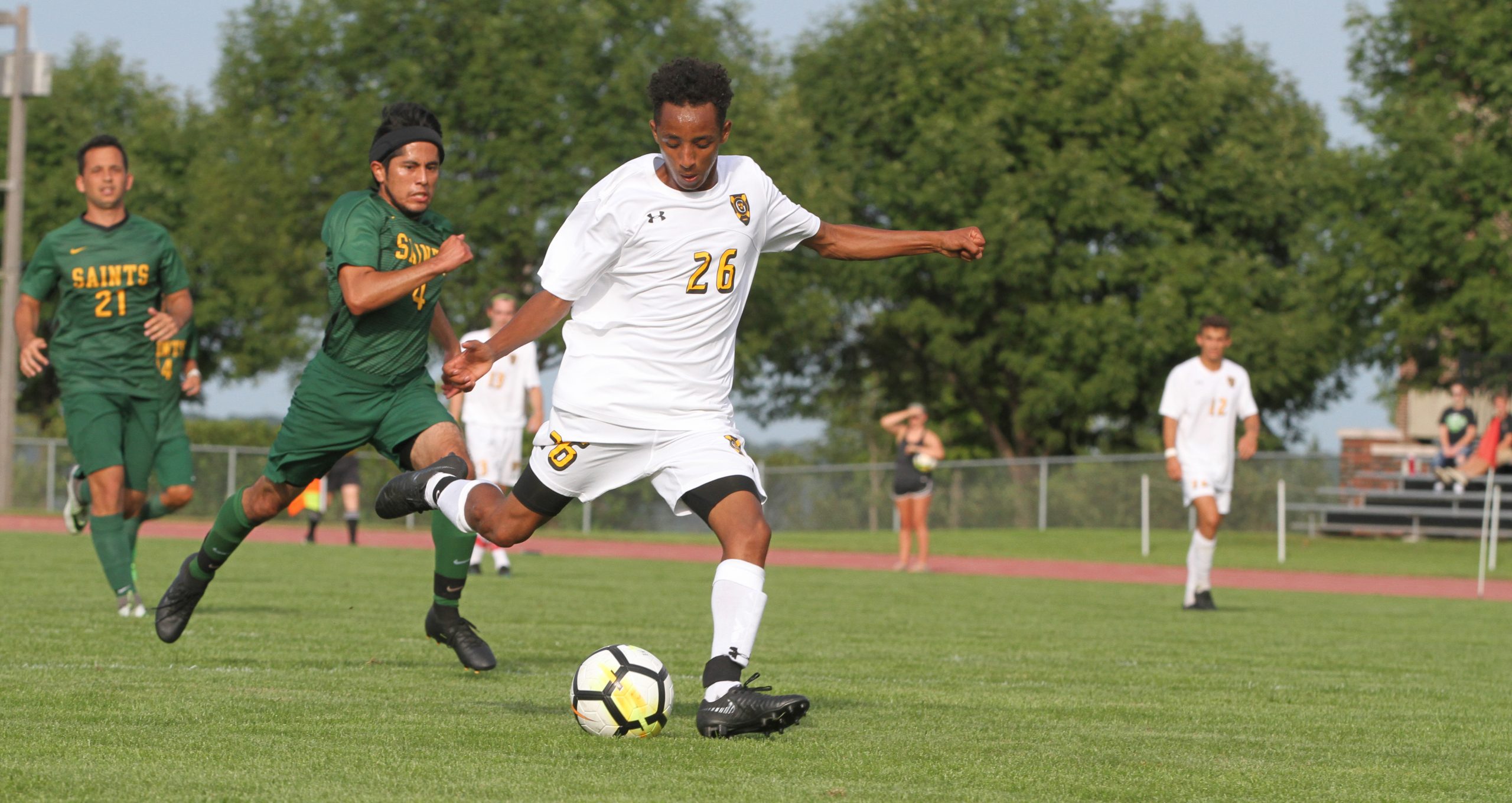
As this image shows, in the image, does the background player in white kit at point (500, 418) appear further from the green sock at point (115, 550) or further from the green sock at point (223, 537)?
the green sock at point (223, 537)

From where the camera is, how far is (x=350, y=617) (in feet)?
32.4

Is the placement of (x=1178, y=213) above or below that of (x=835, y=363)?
above

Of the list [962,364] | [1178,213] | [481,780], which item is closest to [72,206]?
[962,364]

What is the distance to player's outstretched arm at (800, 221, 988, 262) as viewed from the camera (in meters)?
6.07

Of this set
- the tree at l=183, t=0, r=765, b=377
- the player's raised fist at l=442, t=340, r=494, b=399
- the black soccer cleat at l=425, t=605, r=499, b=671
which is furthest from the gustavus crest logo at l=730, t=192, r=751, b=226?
the tree at l=183, t=0, r=765, b=377

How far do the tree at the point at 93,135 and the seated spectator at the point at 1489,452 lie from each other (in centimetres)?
2980

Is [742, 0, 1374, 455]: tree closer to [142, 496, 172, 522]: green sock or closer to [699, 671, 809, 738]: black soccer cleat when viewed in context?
[142, 496, 172, 522]: green sock

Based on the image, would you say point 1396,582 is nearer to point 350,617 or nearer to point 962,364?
point 350,617

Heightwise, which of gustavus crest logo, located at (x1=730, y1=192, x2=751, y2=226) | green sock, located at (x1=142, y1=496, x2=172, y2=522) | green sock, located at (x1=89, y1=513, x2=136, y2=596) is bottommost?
green sock, located at (x1=89, y1=513, x2=136, y2=596)

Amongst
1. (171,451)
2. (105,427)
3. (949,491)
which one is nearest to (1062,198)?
(949,491)

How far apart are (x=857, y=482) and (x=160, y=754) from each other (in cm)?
2735

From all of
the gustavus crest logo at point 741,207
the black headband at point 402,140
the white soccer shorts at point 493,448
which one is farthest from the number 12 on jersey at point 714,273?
the white soccer shorts at point 493,448

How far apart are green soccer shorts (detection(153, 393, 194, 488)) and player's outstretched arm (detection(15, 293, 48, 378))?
0.72 meters

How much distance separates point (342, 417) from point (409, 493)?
0.70 m
